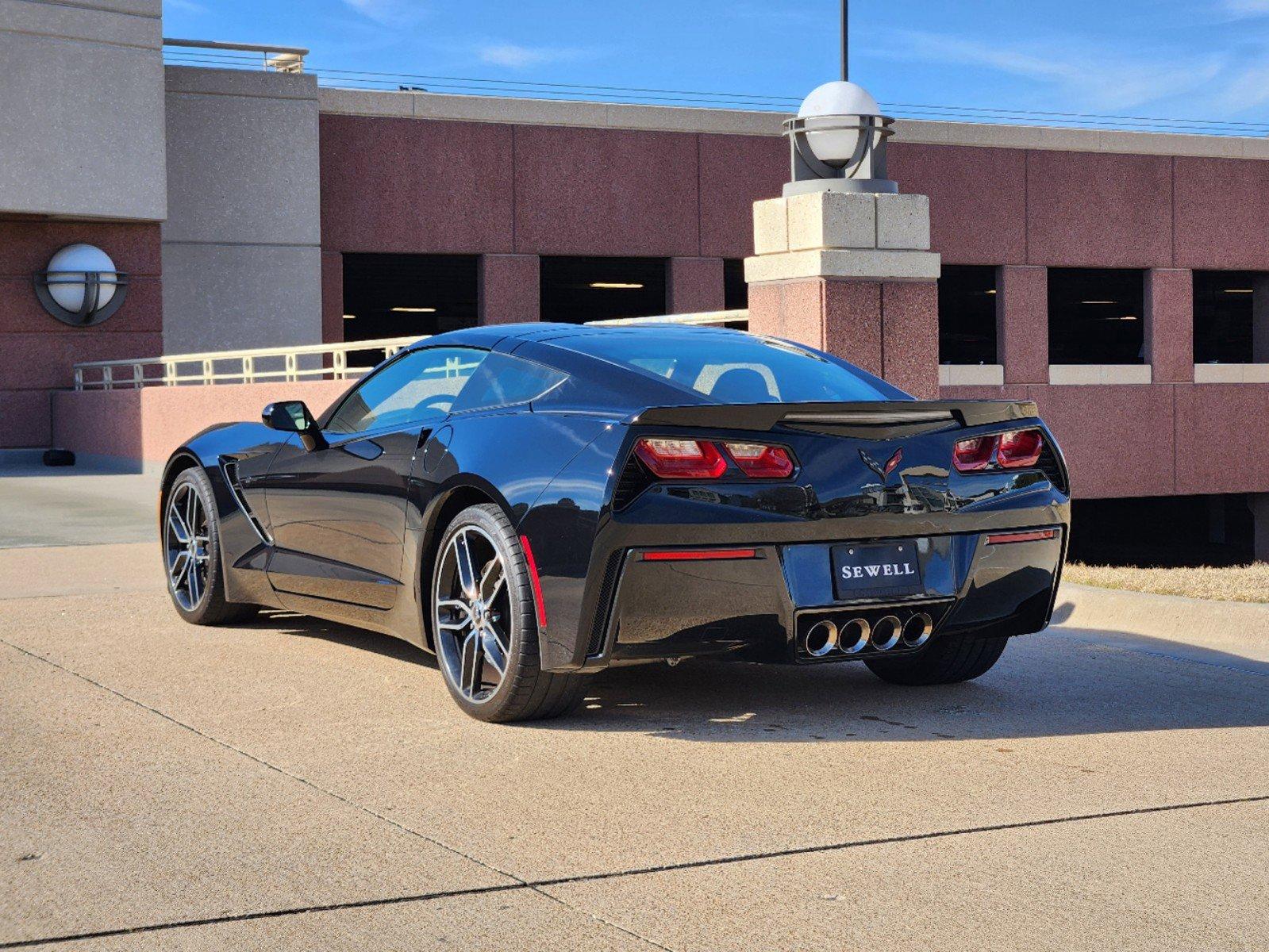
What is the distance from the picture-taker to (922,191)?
28172 mm

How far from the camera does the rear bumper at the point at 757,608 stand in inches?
212

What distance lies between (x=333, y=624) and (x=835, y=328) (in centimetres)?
431

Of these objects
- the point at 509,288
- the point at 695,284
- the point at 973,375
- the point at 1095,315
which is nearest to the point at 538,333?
the point at 509,288

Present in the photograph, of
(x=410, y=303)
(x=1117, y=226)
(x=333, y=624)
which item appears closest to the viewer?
(x=333, y=624)

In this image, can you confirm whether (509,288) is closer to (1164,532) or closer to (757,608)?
(1164,532)

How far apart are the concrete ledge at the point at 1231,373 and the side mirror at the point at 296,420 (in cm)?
2424

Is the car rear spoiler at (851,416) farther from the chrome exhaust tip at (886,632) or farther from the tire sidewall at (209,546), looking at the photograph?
the tire sidewall at (209,546)

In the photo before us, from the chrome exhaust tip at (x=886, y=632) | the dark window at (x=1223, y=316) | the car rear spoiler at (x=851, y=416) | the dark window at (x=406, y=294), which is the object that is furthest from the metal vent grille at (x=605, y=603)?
the dark window at (x=1223, y=316)

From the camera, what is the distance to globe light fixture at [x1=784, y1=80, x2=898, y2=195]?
11.3m

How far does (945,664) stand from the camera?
6.64 m

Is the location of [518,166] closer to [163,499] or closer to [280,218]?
[280,218]

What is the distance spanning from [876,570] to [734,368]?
1.08 metres

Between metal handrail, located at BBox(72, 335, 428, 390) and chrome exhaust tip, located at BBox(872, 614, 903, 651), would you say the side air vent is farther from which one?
metal handrail, located at BBox(72, 335, 428, 390)

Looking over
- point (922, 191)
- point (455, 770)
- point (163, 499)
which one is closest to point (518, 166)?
point (922, 191)
